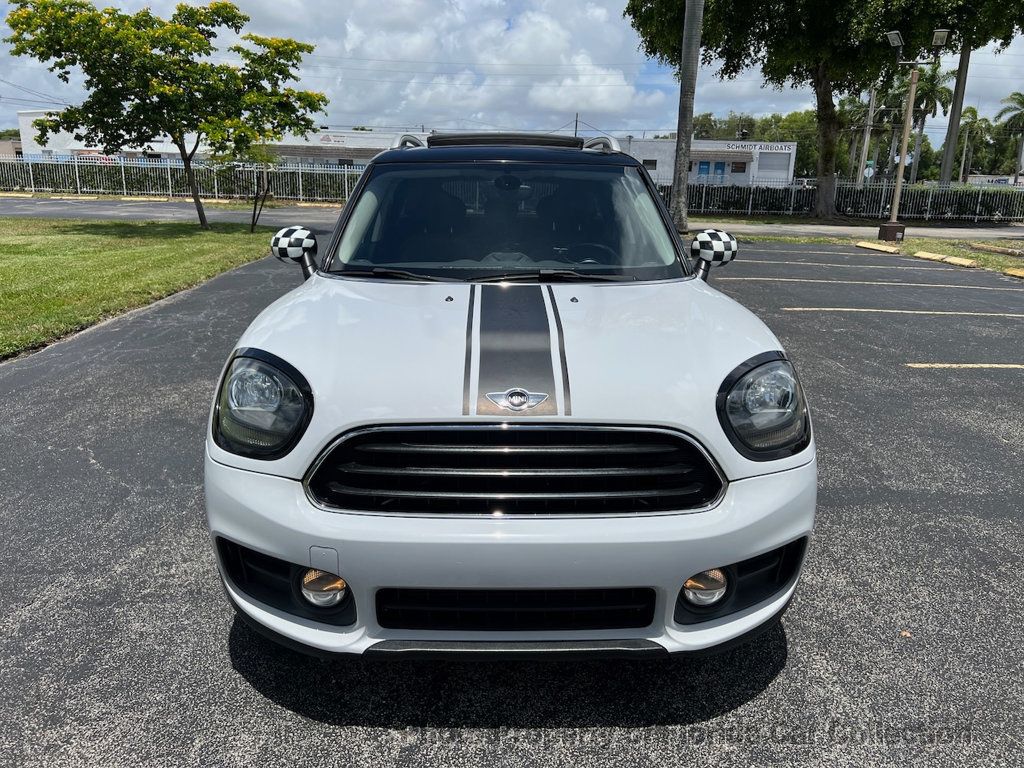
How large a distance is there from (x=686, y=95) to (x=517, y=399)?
18805mm

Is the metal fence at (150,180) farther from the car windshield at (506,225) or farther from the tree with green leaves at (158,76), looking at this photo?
the car windshield at (506,225)

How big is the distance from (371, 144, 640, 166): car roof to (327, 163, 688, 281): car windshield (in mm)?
46

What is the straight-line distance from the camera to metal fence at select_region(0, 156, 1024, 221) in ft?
106

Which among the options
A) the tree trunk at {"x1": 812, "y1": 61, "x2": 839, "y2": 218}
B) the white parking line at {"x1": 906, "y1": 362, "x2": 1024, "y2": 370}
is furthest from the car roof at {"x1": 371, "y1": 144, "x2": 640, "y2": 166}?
the tree trunk at {"x1": 812, "y1": 61, "x2": 839, "y2": 218}

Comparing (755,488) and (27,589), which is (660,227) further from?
(27,589)

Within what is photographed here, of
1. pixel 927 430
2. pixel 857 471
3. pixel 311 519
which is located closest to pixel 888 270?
pixel 927 430

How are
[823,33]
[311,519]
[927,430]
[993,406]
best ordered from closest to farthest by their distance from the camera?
[311,519], [927,430], [993,406], [823,33]

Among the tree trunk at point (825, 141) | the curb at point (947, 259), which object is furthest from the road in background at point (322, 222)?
the curb at point (947, 259)

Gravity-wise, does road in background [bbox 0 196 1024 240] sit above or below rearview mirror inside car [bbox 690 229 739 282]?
→ below

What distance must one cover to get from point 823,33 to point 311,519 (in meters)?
31.6

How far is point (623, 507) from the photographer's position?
6.37 ft

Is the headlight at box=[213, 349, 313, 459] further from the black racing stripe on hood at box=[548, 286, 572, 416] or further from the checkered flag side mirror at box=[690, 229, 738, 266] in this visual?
the checkered flag side mirror at box=[690, 229, 738, 266]

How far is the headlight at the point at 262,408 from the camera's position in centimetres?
203

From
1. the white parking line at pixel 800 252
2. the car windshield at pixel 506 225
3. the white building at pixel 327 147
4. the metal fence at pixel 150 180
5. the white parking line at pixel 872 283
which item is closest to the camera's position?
the car windshield at pixel 506 225
